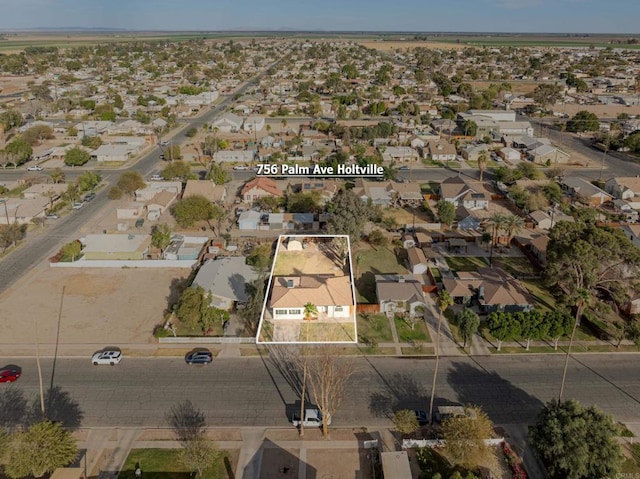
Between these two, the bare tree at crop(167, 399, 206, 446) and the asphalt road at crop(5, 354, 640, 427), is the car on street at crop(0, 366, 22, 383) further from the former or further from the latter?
the bare tree at crop(167, 399, 206, 446)

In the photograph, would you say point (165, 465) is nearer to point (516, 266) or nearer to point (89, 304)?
point (89, 304)

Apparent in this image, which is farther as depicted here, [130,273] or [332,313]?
[130,273]

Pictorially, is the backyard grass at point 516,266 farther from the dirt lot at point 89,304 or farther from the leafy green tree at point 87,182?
the leafy green tree at point 87,182

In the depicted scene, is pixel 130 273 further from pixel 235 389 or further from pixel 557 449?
pixel 557 449

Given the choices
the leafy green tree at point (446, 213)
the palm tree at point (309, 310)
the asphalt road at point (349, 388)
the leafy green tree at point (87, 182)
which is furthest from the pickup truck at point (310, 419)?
the leafy green tree at point (87, 182)

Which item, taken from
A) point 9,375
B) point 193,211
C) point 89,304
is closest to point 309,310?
point 9,375

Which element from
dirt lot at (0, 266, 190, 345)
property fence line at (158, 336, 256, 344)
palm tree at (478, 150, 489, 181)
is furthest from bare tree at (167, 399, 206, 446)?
palm tree at (478, 150, 489, 181)

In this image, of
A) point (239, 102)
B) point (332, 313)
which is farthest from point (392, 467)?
point (239, 102)
